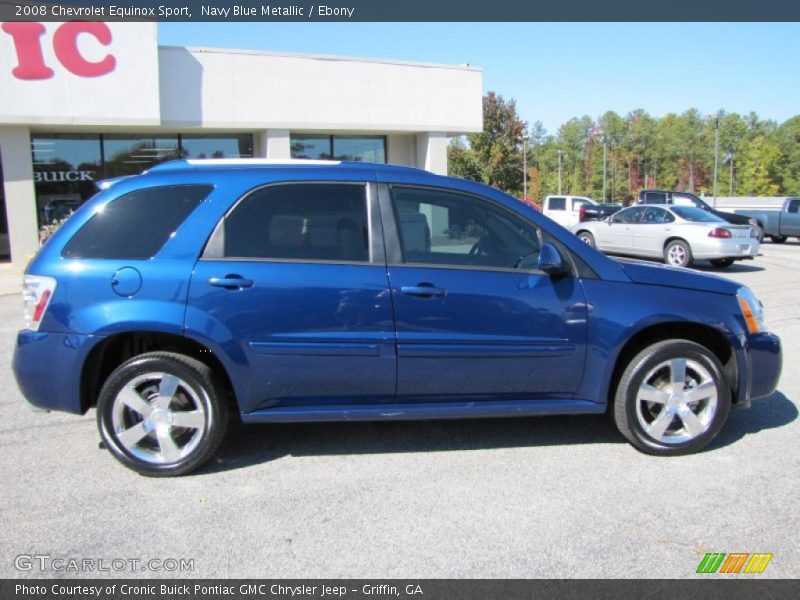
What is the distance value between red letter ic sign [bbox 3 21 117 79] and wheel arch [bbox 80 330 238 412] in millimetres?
12099

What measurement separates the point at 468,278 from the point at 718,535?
6.11ft

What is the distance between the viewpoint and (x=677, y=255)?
1473 centimetres

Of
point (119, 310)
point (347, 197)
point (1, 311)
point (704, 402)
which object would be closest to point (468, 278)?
point (347, 197)

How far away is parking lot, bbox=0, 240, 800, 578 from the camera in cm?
308

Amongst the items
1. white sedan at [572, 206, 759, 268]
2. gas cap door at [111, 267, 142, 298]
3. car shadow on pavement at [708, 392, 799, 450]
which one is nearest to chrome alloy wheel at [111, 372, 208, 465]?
gas cap door at [111, 267, 142, 298]

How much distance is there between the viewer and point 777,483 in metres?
3.80

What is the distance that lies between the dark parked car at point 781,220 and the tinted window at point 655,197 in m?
3.23

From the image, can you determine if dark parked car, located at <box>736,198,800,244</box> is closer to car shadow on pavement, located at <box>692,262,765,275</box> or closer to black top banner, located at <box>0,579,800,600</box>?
car shadow on pavement, located at <box>692,262,765,275</box>

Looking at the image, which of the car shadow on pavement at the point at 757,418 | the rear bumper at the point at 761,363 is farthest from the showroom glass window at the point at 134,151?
the rear bumper at the point at 761,363

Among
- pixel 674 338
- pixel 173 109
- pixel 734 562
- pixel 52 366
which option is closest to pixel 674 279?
pixel 674 338

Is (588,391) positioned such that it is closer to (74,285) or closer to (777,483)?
(777,483)

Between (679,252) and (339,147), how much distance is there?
349 inches

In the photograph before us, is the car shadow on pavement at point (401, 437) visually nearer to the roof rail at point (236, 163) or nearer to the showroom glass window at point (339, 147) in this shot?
the roof rail at point (236, 163)

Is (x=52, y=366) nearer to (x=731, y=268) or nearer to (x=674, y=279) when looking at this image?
(x=674, y=279)
